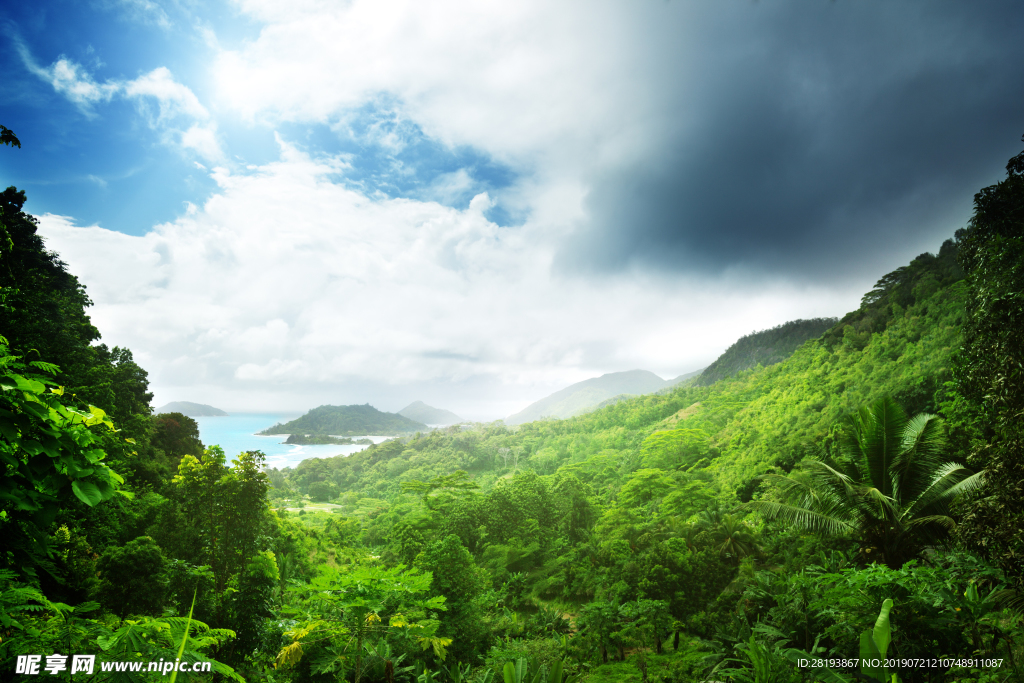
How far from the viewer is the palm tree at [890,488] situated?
7961mm

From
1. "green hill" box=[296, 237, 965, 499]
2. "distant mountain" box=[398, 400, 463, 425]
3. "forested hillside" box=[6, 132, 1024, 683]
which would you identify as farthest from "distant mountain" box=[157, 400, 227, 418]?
"distant mountain" box=[398, 400, 463, 425]

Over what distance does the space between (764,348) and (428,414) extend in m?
146

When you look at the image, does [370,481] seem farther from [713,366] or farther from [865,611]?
[713,366]

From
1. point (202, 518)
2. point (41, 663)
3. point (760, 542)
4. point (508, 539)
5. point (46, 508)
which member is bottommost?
point (508, 539)

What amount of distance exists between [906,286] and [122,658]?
112 ft

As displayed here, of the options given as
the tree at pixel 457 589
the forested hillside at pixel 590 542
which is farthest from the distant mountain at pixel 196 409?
the tree at pixel 457 589

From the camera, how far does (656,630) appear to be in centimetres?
939

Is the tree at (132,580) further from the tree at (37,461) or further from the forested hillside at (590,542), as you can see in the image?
the tree at (37,461)

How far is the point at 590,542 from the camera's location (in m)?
16.2

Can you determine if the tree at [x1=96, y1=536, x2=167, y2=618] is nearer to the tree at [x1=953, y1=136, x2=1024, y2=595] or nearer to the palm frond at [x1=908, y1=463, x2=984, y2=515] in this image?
the tree at [x1=953, y1=136, x2=1024, y2=595]

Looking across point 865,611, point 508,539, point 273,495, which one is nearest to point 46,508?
point 865,611

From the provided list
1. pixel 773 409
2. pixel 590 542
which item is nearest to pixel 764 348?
pixel 773 409

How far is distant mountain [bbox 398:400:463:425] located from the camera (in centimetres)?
17280

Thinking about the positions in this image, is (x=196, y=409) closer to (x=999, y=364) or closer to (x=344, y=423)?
(x=344, y=423)
